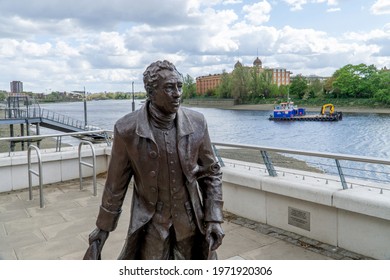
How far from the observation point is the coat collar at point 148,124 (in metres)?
2.18

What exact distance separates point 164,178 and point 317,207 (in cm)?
276

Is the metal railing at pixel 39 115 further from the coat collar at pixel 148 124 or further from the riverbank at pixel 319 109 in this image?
the riverbank at pixel 319 109

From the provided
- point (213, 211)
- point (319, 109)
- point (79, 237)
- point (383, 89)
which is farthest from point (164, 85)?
point (319, 109)

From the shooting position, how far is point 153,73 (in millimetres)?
2182

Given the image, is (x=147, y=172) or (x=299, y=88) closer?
(x=147, y=172)

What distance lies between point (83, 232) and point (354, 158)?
3.46 meters

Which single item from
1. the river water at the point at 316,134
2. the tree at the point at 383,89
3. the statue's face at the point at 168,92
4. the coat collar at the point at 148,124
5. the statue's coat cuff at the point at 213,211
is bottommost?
the river water at the point at 316,134

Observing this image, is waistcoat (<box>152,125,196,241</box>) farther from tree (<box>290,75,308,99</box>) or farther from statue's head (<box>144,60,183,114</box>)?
tree (<box>290,75,308,99</box>)

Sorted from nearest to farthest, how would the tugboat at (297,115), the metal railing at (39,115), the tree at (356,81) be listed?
the metal railing at (39,115) < the tugboat at (297,115) < the tree at (356,81)

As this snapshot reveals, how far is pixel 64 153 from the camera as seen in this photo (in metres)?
7.86

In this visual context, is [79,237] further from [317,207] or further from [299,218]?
[317,207]

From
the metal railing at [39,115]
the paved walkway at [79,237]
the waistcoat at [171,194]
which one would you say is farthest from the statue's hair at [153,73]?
the metal railing at [39,115]

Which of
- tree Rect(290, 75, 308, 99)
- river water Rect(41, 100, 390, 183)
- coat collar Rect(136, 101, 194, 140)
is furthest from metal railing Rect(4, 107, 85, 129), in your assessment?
tree Rect(290, 75, 308, 99)

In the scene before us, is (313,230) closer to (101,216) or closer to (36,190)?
(101,216)
